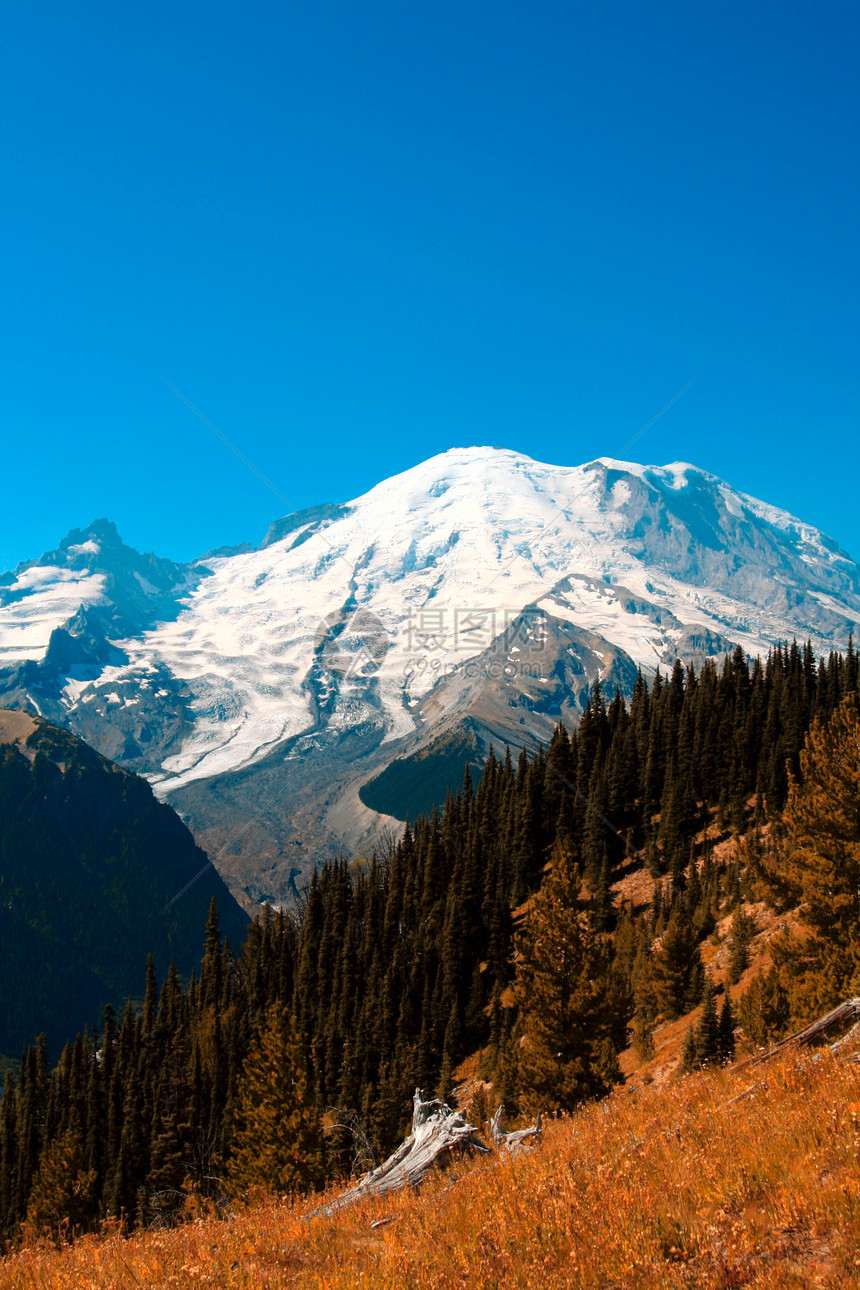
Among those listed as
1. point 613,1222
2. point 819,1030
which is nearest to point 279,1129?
point 819,1030

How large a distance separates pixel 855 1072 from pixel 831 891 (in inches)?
783

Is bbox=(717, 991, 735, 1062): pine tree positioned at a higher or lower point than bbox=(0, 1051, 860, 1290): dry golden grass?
lower

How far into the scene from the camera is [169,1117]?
81875mm

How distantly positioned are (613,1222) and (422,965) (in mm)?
78565

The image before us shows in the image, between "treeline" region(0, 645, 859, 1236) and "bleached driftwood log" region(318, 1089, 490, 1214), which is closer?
"bleached driftwood log" region(318, 1089, 490, 1214)

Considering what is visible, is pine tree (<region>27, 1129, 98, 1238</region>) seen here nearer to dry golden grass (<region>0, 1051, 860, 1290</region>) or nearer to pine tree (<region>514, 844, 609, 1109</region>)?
pine tree (<region>514, 844, 609, 1109</region>)

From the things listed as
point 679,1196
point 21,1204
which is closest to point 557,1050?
point 679,1196

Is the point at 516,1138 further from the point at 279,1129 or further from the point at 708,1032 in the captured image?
the point at 279,1129

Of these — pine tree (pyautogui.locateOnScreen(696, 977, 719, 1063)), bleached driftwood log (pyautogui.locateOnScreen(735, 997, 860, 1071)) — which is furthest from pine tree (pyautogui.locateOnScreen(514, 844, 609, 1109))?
Answer: bleached driftwood log (pyautogui.locateOnScreen(735, 997, 860, 1071))

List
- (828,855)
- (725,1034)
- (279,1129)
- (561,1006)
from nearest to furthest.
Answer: (828,855) < (725,1034) < (561,1006) < (279,1129)

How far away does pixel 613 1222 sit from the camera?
281 inches


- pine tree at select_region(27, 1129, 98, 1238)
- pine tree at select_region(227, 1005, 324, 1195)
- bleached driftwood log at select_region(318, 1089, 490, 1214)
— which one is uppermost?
bleached driftwood log at select_region(318, 1089, 490, 1214)

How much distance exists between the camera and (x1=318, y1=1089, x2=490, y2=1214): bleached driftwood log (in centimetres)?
1180

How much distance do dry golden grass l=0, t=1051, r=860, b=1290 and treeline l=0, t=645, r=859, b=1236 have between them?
75.2 feet
